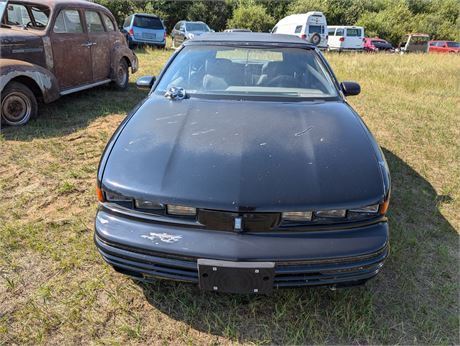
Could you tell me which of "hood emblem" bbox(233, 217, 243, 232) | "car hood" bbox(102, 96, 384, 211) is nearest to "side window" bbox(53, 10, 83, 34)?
"car hood" bbox(102, 96, 384, 211)

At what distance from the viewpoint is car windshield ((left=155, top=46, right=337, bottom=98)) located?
3.01 metres

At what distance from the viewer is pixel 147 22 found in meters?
15.3

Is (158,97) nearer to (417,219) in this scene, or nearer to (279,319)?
(279,319)

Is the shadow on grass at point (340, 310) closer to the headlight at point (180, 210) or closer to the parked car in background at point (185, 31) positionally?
the headlight at point (180, 210)

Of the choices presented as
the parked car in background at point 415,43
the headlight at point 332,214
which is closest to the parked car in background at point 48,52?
the headlight at point 332,214

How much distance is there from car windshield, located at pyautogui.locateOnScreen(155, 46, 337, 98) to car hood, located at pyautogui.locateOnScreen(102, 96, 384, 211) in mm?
435

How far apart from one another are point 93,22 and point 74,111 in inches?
71.8

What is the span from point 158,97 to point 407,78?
29.4 ft

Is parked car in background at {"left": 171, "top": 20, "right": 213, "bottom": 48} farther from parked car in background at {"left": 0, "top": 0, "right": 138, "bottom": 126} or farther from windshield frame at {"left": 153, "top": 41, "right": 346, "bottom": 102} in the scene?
windshield frame at {"left": 153, "top": 41, "right": 346, "bottom": 102}

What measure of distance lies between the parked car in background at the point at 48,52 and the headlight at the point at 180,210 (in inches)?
155

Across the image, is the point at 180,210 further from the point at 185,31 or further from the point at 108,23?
the point at 185,31

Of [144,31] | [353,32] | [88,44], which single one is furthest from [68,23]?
[353,32]

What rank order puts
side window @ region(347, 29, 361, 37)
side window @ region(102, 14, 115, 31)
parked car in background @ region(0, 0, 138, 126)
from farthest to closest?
1. side window @ region(347, 29, 361, 37)
2. side window @ region(102, 14, 115, 31)
3. parked car in background @ region(0, 0, 138, 126)

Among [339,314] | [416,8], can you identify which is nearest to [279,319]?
[339,314]
